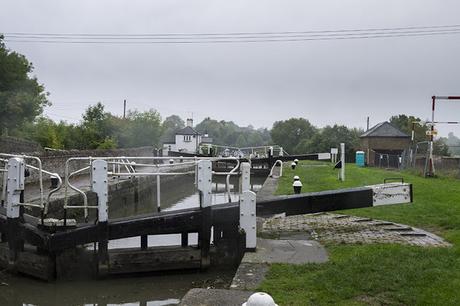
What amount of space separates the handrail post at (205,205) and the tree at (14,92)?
72.8 ft

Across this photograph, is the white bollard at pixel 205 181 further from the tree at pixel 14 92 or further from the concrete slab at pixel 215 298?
the tree at pixel 14 92

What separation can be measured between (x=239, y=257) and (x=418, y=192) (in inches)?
277

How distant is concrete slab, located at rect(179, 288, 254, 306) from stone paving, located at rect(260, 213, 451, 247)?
111 inches

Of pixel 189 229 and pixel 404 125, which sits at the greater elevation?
pixel 404 125

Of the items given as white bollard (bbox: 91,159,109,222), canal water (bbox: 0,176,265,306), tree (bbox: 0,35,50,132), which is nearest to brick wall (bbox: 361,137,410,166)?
tree (bbox: 0,35,50,132)

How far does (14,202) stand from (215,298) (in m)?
3.93

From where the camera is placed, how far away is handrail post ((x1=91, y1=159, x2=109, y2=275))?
6605 mm

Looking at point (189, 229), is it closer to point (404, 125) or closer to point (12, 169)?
point (12, 169)

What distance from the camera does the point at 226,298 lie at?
14.6 ft

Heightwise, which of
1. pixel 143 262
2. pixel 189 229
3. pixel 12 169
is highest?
pixel 12 169

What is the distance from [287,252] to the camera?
252 inches

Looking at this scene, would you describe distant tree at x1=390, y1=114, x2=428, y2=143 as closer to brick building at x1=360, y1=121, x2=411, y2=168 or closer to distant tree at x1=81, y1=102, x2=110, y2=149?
brick building at x1=360, y1=121, x2=411, y2=168

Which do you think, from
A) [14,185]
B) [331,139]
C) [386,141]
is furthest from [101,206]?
[331,139]

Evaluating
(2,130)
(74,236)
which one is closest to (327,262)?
(74,236)
